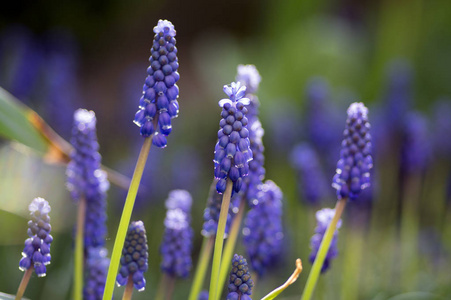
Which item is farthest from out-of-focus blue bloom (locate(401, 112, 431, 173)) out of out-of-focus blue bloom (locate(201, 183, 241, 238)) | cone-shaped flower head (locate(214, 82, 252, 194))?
cone-shaped flower head (locate(214, 82, 252, 194))

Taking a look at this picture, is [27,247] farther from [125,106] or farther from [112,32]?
[112,32]

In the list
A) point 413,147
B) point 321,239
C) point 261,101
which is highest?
point 261,101

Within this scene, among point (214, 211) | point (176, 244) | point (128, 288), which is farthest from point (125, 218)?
point (176, 244)

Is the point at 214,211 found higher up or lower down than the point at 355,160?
lower down

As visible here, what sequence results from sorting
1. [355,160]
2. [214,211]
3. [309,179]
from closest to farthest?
[355,160], [214,211], [309,179]

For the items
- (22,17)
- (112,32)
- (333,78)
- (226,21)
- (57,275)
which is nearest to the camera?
(57,275)

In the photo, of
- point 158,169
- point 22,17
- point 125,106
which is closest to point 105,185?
point 158,169

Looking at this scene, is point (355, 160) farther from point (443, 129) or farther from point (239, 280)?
point (443, 129)
